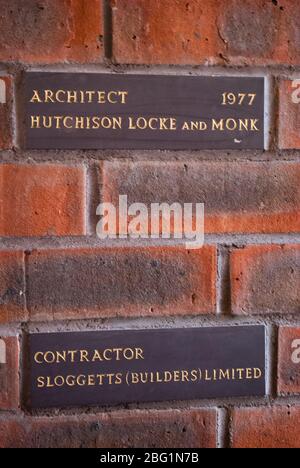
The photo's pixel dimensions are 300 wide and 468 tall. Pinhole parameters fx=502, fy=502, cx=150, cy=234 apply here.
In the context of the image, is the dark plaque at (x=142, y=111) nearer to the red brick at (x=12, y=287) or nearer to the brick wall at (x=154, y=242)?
the brick wall at (x=154, y=242)

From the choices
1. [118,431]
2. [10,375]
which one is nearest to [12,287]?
[10,375]

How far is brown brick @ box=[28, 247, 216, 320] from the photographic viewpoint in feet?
1.77

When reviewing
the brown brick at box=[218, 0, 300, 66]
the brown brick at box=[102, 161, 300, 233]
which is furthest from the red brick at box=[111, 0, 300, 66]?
the brown brick at box=[102, 161, 300, 233]

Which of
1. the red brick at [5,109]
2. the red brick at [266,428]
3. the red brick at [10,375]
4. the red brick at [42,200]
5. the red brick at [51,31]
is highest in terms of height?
the red brick at [51,31]

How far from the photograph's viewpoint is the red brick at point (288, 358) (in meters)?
0.57

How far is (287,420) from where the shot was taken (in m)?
0.58

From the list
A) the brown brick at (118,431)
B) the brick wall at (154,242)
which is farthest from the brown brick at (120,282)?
the brown brick at (118,431)

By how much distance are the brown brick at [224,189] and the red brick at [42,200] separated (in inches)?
1.3

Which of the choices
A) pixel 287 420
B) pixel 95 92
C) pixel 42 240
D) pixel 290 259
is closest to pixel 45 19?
pixel 95 92

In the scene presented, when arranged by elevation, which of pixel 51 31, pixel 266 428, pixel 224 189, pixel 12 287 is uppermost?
pixel 51 31

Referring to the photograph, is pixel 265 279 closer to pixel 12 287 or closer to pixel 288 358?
pixel 288 358

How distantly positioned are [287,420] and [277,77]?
1.28 feet

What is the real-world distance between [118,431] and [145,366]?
0.26ft

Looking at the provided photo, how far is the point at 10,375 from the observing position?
0.54 meters
